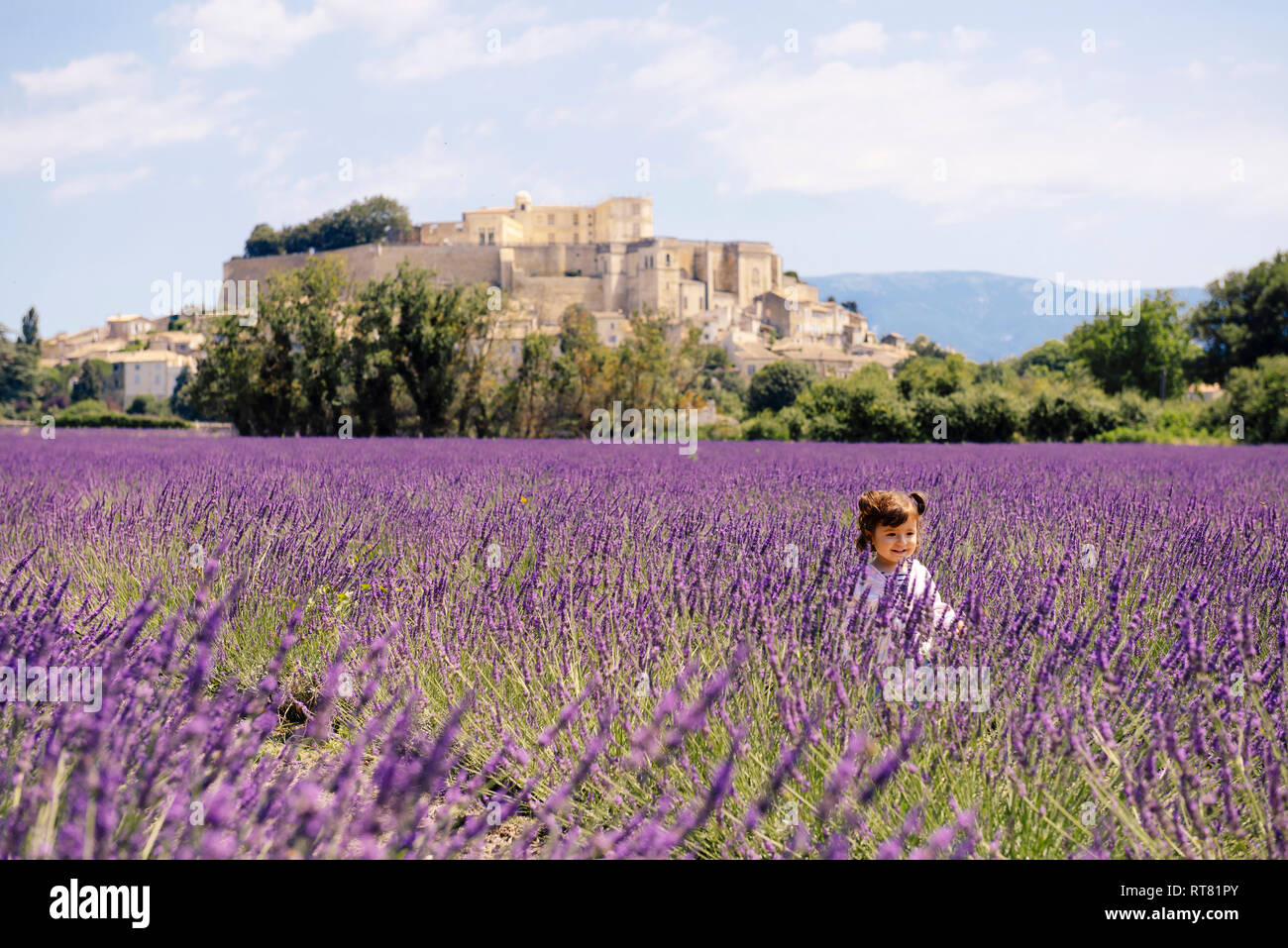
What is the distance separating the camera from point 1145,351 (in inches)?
1658

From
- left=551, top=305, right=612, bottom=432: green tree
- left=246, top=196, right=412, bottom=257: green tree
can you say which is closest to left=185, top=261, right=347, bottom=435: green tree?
left=551, top=305, right=612, bottom=432: green tree

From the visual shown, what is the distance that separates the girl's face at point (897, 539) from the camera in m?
2.82

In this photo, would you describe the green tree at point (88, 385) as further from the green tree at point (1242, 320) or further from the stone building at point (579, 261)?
the green tree at point (1242, 320)

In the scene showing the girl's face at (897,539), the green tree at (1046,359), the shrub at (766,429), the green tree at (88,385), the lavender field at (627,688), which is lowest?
the lavender field at (627,688)

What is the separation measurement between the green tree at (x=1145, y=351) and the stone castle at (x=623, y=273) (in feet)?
93.6

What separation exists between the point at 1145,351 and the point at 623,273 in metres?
48.4

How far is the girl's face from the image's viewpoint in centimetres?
282

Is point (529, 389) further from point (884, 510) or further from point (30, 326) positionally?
point (30, 326)

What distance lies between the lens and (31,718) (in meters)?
1.53

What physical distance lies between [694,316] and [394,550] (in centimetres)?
8567

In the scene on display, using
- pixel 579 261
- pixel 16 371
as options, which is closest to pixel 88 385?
pixel 16 371

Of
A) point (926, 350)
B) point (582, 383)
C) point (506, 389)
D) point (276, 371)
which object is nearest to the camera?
point (276, 371)

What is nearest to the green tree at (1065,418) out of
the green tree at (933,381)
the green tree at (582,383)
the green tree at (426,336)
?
the green tree at (933,381)
